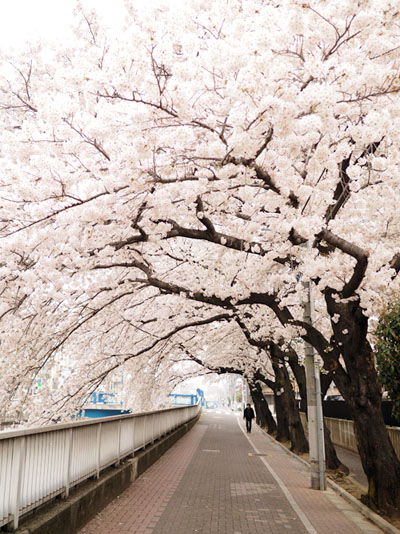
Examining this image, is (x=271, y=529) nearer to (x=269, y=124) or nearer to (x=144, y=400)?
(x=269, y=124)

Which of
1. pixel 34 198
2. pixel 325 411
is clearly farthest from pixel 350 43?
pixel 325 411

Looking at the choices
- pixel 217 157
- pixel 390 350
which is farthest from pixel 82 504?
pixel 390 350

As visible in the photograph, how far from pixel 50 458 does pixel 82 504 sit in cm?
125

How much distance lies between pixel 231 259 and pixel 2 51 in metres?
6.50

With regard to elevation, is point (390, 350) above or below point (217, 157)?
below

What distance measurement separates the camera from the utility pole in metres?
11.3

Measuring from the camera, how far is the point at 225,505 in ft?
29.8

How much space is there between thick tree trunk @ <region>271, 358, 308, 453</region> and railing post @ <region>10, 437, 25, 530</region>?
15.1 metres

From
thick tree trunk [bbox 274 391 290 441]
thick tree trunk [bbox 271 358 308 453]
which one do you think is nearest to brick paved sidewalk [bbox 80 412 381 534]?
thick tree trunk [bbox 271 358 308 453]

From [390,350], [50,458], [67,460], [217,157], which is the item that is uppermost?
[217,157]

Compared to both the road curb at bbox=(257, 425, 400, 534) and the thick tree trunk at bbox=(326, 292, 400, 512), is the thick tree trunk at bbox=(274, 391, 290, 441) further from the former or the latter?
the thick tree trunk at bbox=(326, 292, 400, 512)

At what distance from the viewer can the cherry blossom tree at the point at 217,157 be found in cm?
544

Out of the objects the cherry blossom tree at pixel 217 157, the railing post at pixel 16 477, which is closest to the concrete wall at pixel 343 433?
the cherry blossom tree at pixel 217 157

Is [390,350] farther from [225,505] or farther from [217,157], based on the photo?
[217,157]
